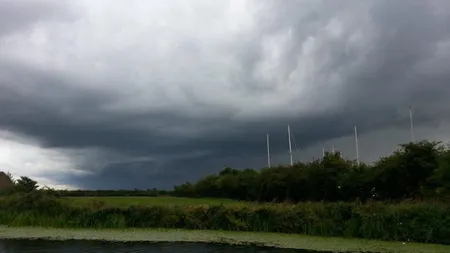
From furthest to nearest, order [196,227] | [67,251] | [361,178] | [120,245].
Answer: [361,178] < [196,227] < [120,245] < [67,251]

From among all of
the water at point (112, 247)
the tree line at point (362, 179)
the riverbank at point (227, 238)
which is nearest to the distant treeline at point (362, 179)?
the tree line at point (362, 179)

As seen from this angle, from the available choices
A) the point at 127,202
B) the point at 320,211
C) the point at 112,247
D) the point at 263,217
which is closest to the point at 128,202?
the point at 127,202

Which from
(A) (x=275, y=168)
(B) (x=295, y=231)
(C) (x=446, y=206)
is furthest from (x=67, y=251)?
(A) (x=275, y=168)

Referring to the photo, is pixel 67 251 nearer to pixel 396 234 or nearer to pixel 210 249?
pixel 210 249

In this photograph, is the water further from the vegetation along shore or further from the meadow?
the meadow

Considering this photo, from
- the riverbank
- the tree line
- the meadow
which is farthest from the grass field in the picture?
the tree line

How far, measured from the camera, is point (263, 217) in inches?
1277

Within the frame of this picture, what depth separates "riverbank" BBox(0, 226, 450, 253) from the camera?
2475 cm

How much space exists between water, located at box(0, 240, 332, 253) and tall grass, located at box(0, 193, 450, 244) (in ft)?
20.3

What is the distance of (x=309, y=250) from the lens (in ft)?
80.4

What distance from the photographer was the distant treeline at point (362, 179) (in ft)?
163

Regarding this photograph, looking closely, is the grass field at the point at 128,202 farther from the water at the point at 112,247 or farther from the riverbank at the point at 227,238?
the water at the point at 112,247

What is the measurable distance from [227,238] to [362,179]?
3440 cm

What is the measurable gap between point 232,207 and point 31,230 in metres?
12.6
